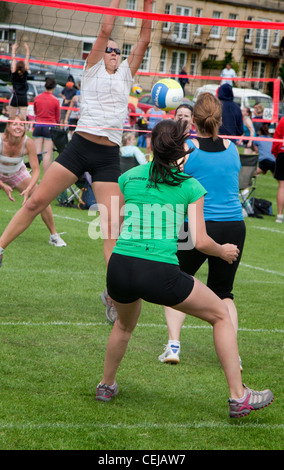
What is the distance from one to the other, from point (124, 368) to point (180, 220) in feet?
5.29

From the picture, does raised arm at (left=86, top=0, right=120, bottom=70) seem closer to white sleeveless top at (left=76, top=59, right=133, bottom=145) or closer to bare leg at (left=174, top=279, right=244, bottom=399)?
white sleeveless top at (left=76, top=59, right=133, bottom=145)

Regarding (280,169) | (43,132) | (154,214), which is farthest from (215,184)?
(43,132)

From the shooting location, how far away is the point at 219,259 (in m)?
5.42

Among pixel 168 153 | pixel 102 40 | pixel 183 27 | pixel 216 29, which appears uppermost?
pixel 183 27

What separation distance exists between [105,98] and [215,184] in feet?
5.42

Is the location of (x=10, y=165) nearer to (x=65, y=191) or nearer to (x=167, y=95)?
(x=167, y=95)

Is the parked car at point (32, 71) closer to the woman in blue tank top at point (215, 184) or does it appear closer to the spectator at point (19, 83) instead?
the spectator at point (19, 83)

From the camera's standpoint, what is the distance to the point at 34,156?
29.9ft

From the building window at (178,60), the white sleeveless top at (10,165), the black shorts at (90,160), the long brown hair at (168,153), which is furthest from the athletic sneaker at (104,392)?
the building window at (178,60)

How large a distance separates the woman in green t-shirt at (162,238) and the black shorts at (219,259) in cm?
100

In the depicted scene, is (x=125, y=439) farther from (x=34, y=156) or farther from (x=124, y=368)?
(x=34, y=156)

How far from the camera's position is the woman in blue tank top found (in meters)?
5.30

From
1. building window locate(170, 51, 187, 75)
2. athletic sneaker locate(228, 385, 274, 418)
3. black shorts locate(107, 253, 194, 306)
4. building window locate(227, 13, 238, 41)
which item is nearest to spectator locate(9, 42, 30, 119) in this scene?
black shorts locate(107, 253, 194, 306)

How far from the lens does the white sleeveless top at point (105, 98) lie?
20.8 ft
